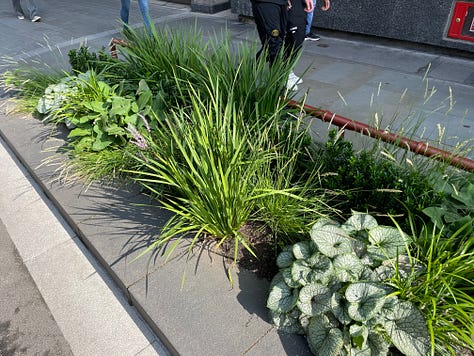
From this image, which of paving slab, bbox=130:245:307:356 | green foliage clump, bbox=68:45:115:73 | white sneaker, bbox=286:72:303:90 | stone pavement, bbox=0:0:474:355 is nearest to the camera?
paving slab, bbox=130:245:307:356

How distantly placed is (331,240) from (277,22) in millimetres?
2977

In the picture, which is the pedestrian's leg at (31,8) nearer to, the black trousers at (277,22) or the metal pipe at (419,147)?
the black trousers at (277,22)

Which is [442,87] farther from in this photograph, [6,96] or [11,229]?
[6,96]

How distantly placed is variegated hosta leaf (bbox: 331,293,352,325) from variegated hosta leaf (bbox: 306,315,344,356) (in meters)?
0.06

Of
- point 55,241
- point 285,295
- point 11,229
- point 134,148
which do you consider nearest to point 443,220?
point 285,295

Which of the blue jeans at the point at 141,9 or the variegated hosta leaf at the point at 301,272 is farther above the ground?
the blue jeans at the point at 141,9

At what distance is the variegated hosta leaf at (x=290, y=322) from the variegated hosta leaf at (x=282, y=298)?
0.19 feet

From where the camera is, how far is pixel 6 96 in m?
5.07

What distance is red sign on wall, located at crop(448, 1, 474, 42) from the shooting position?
5234mm

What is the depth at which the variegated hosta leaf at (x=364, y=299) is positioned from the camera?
1.66 metres

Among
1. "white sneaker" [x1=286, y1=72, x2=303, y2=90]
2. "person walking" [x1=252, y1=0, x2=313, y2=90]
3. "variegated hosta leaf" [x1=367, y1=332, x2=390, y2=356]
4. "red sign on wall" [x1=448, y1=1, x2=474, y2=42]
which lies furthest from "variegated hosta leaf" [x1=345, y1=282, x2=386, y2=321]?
"red sign on wall" [x1=448, y1=1, x2=474, y2=42]

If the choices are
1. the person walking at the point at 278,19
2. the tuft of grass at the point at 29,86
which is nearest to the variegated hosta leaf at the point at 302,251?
the person walking at the point at 278,19

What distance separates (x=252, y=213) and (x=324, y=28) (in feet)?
18.3

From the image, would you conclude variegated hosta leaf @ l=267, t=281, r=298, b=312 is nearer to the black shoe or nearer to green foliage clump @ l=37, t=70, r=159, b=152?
green foliage clump @ l=37, t=70, r=159, b=152
